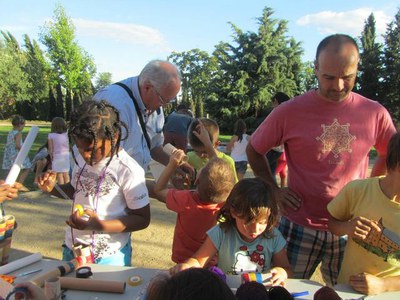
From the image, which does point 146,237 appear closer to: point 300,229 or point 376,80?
point 300,229

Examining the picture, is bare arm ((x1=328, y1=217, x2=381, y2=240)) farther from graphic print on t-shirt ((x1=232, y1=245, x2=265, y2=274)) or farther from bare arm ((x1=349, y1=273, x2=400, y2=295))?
graphic print on t-shirt ((x1=232, y1=245, x2=265, y2=274))

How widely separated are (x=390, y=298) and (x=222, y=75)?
2657 centimetres

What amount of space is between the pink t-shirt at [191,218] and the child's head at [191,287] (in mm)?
1421

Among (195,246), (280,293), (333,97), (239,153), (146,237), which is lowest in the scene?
(146,237)

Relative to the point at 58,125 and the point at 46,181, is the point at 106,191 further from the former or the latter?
the point at 58,125

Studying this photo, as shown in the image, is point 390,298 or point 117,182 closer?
point 390,298

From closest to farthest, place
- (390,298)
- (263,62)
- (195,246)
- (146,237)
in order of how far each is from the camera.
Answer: (390,298)
(195,246)
(146,237)
(263,62)

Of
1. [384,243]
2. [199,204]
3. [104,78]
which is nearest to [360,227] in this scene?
[384,243]

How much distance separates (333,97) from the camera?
1.96 meters

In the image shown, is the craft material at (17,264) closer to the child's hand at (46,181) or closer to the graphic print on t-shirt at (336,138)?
the child's hand at (46,181)

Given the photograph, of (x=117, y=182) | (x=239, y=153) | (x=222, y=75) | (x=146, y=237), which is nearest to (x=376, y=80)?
(x=222, y=75)

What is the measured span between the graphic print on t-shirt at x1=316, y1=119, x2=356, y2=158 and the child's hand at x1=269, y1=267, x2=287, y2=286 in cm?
73

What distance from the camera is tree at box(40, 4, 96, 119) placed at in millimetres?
32969

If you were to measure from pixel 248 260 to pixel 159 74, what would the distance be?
141 cm
